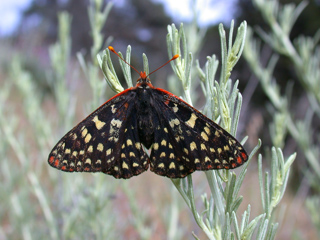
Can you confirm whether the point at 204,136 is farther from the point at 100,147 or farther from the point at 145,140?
the point at 100,147

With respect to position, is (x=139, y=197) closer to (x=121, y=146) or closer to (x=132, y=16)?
(x=121, y=146)

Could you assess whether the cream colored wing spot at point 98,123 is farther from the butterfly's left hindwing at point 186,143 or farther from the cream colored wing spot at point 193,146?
the cream colored wing spot at point 193,146

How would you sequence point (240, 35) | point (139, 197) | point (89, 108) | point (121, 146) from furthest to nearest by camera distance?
point (139, 197) → point (89, 108) → point (121, 146) → point (240, 35)

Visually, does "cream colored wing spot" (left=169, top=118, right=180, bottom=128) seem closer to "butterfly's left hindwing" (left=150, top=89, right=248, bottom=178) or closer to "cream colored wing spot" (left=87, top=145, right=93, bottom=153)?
"butterfly's left hindwing" (left=150, top=89, right=248, bottom=178)

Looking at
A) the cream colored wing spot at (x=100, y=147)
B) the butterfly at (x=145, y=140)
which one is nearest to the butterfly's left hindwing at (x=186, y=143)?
the butterfly at (x=145, y=140)

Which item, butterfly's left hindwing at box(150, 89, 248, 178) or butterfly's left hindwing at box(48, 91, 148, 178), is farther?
butterfly's left hindwing at box(48, 91, 148, 178)

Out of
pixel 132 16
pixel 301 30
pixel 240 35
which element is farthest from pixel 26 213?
pixel 132 16

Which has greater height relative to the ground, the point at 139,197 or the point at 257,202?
the point at 139,197

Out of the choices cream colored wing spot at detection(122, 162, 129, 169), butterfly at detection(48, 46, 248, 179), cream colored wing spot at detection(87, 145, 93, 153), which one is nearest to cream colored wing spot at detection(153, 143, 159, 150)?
butterfly at detection(48, 46, 248, 179)
